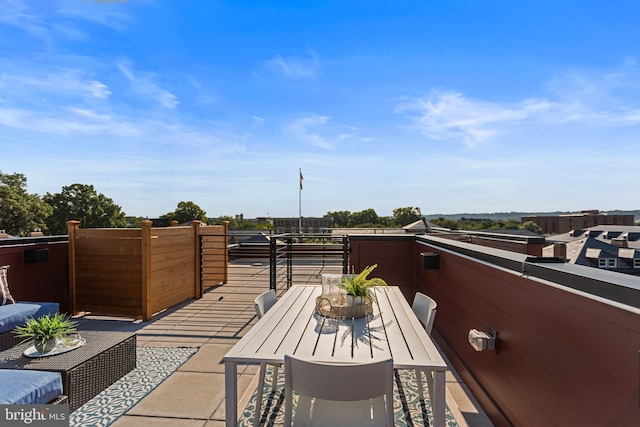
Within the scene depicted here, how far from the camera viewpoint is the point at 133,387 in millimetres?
2416

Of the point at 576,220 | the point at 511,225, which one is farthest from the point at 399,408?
the point at 576,220

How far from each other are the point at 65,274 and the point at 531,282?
212 inches

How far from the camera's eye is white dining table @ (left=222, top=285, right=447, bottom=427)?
4.38 feet

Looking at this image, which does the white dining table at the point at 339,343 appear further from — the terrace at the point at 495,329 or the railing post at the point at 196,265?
the railing post at the point at 196,265

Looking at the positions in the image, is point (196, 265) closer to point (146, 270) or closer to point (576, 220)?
point (146, 270)

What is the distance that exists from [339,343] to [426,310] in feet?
2.94

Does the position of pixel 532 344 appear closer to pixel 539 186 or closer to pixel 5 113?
pixel 5 113

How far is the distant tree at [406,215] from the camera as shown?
1720 inches

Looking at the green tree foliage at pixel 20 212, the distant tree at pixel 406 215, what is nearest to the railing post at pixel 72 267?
the green tree foliage at pixel 20 212

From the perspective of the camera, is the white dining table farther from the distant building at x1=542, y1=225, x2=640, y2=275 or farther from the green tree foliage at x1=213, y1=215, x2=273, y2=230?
the green tree foliage at x1=213, y1=215, x2=273, y2=230

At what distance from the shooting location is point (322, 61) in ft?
22.0

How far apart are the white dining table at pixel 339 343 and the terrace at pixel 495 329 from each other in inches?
19.6

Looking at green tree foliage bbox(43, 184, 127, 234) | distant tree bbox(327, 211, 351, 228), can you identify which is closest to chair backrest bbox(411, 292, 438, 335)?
green tree foliage bbox(43, 184, 127, 234)

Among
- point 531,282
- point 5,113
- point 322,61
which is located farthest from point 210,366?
point 5,113
